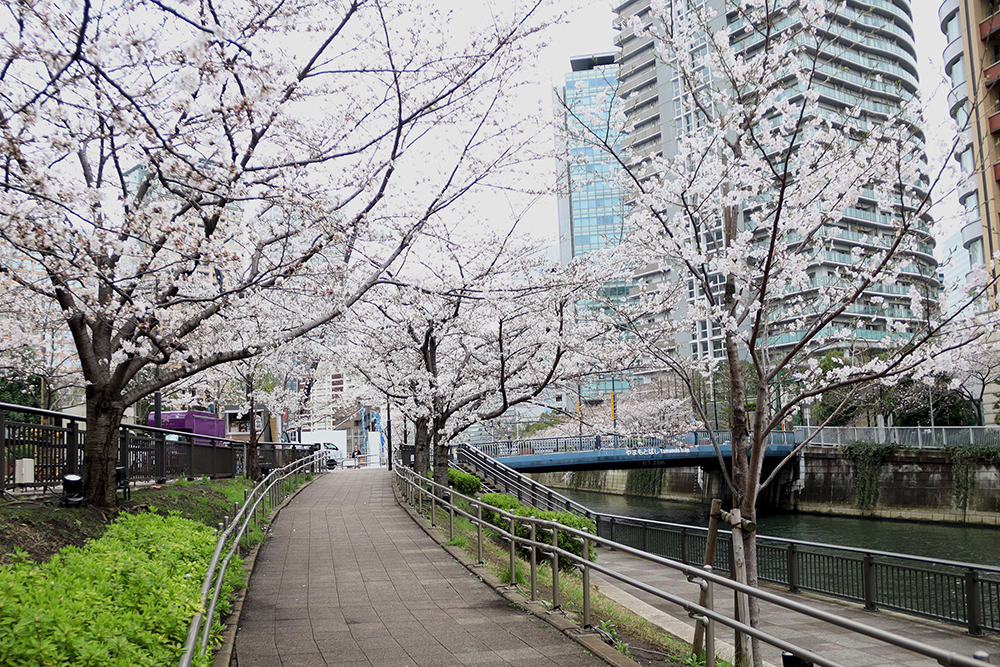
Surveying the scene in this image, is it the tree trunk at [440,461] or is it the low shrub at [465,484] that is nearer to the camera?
the tree trunk at [440,461]

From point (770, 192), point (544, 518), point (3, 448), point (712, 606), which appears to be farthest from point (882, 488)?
point (3, 448)

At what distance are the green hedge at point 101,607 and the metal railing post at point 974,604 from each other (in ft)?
31.5

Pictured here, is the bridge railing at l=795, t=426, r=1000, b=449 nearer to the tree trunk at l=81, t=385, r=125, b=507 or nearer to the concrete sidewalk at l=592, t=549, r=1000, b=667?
the concrete sidewalk at l=592, t=549, r=1000, b=667

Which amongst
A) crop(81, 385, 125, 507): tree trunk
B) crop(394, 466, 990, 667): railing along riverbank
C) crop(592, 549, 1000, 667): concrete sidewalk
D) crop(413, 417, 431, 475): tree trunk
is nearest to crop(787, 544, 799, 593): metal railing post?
crop(592, 549, 1000, 667): concrete sidewalk

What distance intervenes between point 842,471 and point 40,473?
34.2 metres

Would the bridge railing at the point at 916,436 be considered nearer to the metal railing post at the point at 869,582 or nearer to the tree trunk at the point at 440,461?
the tree trunk at the point at 440,461

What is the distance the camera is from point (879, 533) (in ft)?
92.3

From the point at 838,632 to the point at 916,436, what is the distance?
25.1 metres

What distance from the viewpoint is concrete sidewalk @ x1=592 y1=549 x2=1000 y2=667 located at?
991 cm

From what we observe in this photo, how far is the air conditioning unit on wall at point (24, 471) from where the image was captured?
30.9 feet

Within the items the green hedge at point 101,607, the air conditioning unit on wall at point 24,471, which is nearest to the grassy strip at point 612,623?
the green hedge at point 101,607

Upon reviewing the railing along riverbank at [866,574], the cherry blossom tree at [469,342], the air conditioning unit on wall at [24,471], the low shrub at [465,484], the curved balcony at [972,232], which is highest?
the curved balcony at [972,232]

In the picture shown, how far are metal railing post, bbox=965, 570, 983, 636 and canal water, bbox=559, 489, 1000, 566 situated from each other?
12678 mm

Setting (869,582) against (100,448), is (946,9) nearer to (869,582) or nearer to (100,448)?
(869,582)
